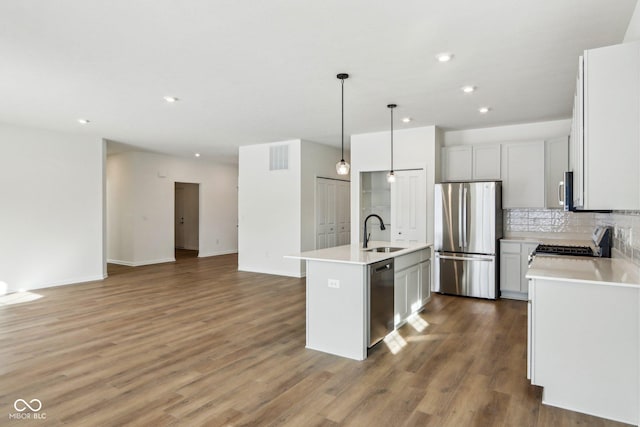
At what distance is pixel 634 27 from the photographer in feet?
8.47

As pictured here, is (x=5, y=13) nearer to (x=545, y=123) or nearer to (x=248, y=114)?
(x=248, y=114)

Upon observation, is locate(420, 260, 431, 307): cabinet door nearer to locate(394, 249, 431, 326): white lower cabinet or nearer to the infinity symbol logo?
locate(394, 249, 431, 326): white lower cabinet

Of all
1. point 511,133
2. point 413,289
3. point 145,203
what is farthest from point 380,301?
point 145,203

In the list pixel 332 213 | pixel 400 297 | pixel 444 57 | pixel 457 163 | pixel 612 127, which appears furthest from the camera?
pixel 332 213

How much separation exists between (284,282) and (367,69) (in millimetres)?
4369

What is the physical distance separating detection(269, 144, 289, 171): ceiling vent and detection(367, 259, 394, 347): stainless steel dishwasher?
169 inches

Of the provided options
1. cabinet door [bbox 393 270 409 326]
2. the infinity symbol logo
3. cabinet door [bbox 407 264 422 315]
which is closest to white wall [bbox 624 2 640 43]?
cabinet door [bbox 393 270 409 326]

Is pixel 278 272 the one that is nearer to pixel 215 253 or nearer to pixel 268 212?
pixel 268 212

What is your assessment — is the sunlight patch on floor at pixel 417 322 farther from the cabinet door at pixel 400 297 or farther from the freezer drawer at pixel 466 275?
the freezer drawer at pixel 466 275

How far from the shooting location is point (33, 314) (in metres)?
4.81

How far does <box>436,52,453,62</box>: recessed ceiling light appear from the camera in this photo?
3348 millimetres

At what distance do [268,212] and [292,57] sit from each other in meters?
4.78

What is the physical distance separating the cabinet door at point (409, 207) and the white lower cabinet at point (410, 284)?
130cm

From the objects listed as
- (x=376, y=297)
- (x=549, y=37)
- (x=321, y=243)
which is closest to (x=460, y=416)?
(x=376, y=297)
